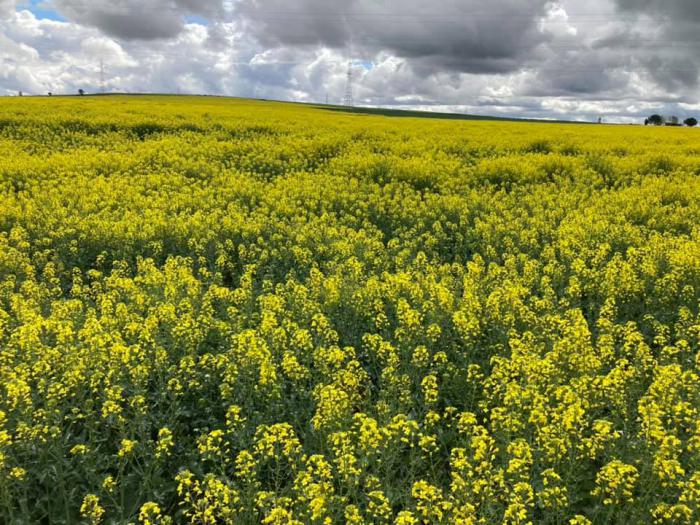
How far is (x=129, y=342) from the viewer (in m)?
6.10

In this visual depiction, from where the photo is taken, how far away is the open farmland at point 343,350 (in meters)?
3.79

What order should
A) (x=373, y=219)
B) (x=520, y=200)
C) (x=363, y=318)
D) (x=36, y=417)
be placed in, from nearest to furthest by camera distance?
(x=36, y=417)
(x=363, y=318)
(x=373, y=219)
(x=520, y=200)

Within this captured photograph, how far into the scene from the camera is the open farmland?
12.4 ft

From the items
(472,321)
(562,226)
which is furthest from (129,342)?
(562,226)

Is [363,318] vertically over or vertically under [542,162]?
under

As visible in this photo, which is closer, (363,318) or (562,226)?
(363,318)

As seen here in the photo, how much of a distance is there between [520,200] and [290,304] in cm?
857

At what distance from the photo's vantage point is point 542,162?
18.1 metres

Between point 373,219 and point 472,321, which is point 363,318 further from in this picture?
point 373,219

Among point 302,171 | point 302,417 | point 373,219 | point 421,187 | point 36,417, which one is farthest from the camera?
point 302,171

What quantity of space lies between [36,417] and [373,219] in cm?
897

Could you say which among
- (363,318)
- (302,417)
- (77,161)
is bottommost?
(302,417)

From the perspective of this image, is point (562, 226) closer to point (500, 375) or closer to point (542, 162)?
point (500, 375)

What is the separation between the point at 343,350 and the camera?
6.18 m
